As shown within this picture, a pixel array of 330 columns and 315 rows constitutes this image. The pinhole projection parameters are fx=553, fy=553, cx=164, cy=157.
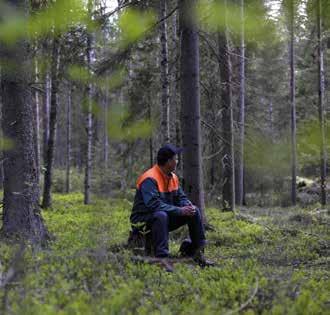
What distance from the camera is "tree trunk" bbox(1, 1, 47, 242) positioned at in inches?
309

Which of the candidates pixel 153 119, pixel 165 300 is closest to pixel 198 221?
pixel 165 300

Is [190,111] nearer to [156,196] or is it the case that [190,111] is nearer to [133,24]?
[133,24]

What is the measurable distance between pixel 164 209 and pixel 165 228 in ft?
0.92

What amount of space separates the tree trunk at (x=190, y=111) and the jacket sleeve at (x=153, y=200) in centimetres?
270

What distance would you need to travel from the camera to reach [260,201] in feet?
77.2

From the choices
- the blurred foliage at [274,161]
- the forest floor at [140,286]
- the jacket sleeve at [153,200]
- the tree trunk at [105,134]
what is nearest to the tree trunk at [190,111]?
the forest floor at [140,286]

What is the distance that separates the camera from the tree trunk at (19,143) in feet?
25.7

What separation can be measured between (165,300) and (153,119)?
1278 centimetres

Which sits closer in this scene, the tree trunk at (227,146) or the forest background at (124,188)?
the forest background at (124,188)

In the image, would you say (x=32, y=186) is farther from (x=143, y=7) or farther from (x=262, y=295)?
(x=262, y=295)

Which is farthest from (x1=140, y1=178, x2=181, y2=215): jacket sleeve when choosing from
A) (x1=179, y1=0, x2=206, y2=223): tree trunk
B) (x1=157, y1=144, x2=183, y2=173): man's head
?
(x1=179, y1=0, x2=206, y2=223): tree trunk

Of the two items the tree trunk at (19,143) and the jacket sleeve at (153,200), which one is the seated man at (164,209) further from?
the tree trunk at (19,143)

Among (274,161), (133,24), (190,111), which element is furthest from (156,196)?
(274,161)

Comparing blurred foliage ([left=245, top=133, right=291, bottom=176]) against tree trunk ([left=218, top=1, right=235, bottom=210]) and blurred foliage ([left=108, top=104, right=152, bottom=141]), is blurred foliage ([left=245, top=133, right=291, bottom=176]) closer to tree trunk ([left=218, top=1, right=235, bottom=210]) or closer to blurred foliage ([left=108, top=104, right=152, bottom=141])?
tree trunk ([left=218, top=1, right=235, bottom=210])
